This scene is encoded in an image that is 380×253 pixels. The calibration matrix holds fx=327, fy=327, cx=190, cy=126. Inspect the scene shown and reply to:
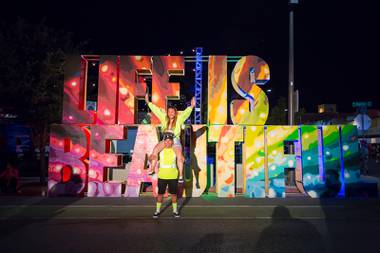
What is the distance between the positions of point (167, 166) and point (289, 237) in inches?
111

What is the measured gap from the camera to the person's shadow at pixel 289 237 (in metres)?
4.74

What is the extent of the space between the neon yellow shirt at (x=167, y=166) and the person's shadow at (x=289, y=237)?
7.29ft

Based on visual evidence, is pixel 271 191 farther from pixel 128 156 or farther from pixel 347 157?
pixel 128 156

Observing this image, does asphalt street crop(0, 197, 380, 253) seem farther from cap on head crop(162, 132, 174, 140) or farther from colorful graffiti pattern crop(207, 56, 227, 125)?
colorful graffiti pattern crop(207, 56, 227, 125)

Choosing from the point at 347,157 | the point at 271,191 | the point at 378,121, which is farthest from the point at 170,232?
the point at 378,121

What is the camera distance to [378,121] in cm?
3547

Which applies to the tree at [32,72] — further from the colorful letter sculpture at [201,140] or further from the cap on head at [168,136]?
the cap on head at [168,136]

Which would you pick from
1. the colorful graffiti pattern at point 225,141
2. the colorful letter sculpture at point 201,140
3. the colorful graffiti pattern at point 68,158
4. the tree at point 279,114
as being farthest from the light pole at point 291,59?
the tree at point 279,114

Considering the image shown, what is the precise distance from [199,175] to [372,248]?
522 cm

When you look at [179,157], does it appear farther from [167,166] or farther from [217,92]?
[217,92]

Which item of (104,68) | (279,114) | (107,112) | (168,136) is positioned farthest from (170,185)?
(279,114)

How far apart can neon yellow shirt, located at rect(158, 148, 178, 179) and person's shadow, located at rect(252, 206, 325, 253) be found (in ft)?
7.29

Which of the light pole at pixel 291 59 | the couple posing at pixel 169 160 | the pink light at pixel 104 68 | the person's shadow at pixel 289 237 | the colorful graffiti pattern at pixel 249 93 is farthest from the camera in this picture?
the light pole at pixel 291 59

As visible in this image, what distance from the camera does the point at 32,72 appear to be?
11055 mm
